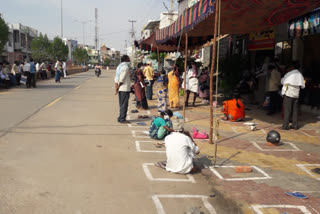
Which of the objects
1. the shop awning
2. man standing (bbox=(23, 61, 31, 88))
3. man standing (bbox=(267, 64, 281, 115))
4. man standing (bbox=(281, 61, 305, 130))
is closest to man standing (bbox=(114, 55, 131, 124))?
the shop awning

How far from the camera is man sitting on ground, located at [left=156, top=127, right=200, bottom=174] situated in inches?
190

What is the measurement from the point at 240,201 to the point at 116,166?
6.88ft

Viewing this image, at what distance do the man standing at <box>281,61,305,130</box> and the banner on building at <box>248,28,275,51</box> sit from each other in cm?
479

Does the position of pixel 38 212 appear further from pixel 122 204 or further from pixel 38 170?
pixel 38 170

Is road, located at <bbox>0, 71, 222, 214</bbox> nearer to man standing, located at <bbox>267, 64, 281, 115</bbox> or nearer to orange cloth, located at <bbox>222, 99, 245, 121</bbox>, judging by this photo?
orange cloth, located at <bbox>222, 99, 245, 121</bbox>

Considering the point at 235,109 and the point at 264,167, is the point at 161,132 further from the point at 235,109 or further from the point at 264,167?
the point at 235,109

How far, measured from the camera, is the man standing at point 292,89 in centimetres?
796

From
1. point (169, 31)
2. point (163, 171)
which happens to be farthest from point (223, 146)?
point (169, 31)

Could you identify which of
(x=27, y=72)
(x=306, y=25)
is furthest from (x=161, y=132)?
(x=27, y=72)

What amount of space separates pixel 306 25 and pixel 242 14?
3.58 m

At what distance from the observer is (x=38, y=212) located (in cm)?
342

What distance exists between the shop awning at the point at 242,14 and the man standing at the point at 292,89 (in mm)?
1432

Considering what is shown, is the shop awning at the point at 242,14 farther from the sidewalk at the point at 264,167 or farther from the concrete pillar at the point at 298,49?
the concrete pillar at the point at 298,49

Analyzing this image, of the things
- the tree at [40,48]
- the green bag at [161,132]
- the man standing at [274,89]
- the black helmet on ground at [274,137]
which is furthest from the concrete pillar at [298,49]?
the tree at [40,48]
